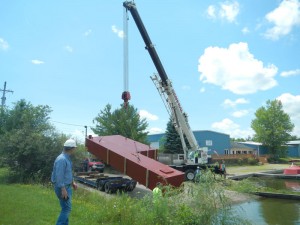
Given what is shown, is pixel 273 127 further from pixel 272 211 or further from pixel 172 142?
pixel 272 211

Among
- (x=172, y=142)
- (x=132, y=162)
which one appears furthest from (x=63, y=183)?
(x=172, y=142)

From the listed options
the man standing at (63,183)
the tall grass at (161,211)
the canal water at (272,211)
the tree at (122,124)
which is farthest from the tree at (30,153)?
the tree at (122,124)

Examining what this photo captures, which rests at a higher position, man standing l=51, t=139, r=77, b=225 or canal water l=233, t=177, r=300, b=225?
man standing l=51, t=139, r=77, b=225

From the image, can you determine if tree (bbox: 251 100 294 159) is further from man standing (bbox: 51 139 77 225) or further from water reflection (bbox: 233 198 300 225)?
man standing (bbox: 51 139 77 225)

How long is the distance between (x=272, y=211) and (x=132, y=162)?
621 centimetres

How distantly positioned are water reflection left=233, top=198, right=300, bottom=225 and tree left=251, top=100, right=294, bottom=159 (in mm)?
48135

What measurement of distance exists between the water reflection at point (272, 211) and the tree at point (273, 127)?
48.1 m

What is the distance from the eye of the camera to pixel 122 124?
1353 inches

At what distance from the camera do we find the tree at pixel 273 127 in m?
63.4

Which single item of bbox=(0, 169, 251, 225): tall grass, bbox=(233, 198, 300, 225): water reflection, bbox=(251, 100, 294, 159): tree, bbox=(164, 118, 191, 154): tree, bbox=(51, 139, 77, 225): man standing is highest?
bbox=(251, 100, 294, 159): tree

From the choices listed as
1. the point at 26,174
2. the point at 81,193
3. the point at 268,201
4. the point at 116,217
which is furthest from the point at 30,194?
the point at 268,201

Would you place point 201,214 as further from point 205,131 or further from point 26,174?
point 205,131

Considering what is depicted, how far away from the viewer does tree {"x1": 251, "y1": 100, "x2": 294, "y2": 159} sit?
63.4 meters

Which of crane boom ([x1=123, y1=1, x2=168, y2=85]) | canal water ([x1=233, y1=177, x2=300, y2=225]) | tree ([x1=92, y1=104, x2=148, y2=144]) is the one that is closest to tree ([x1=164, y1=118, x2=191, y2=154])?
tree ([x1=92, y1=104, x2=148, y2=144])
